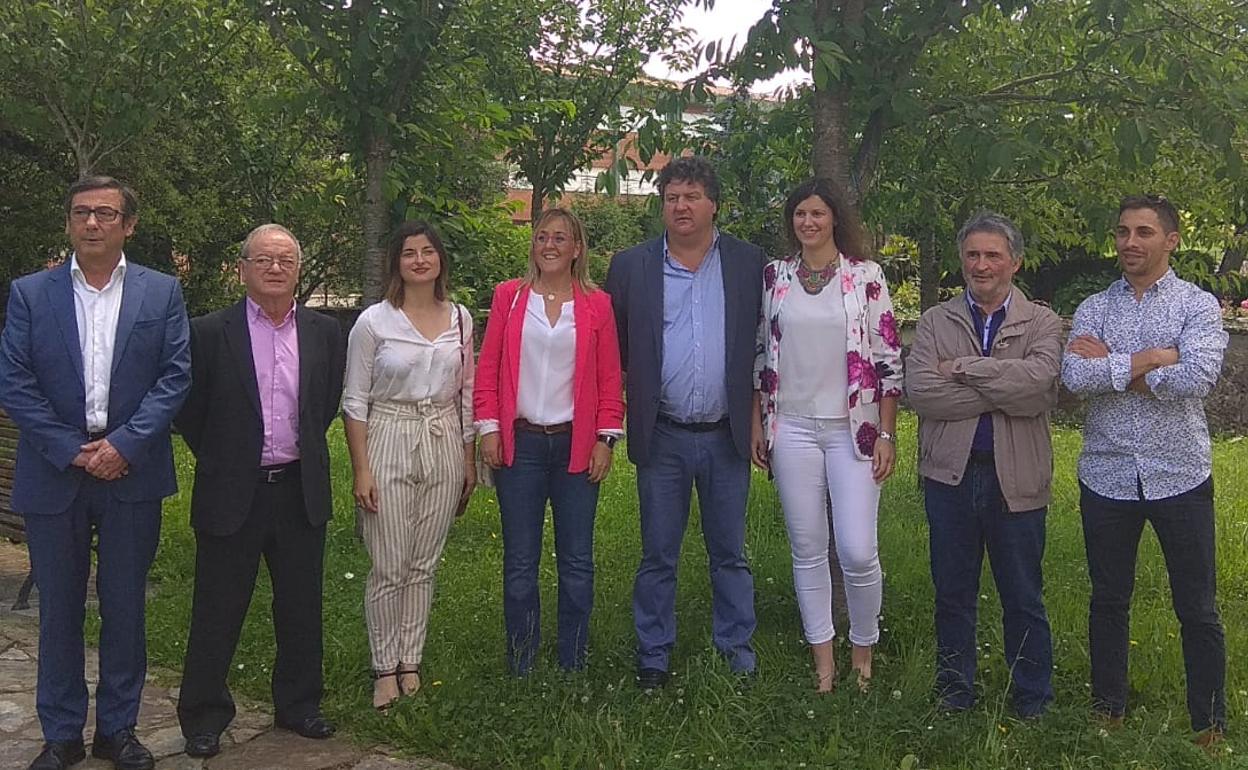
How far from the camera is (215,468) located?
3.99m

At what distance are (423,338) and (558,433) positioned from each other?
0.64m

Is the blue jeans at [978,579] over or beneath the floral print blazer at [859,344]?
beneath

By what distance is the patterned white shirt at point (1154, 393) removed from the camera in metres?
3.86

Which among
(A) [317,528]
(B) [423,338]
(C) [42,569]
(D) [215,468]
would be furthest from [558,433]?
(C) [42,569]

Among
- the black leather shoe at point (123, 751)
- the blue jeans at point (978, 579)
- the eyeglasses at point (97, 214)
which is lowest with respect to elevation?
the black leather shoe at point (123, 751)

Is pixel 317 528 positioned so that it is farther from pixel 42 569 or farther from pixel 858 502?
pixel 858 502

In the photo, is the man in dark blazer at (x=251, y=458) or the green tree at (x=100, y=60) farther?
the green tree at (x=100, y=60)

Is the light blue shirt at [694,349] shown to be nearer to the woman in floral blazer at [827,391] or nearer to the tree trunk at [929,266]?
the woman in floral blazer at [827,391]

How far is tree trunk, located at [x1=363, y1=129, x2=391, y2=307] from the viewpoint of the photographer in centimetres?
601

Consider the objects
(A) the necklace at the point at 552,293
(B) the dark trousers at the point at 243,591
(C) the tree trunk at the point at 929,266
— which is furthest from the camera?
(C) the tree trunk at the point at 929,266

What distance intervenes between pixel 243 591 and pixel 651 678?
5.23 ft

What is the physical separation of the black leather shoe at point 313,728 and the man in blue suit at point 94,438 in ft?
1.80

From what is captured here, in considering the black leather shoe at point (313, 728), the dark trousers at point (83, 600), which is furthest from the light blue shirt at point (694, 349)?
the dark trousers at point (83, 600)

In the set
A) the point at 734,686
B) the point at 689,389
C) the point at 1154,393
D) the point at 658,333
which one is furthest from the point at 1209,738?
the point at 658,333
